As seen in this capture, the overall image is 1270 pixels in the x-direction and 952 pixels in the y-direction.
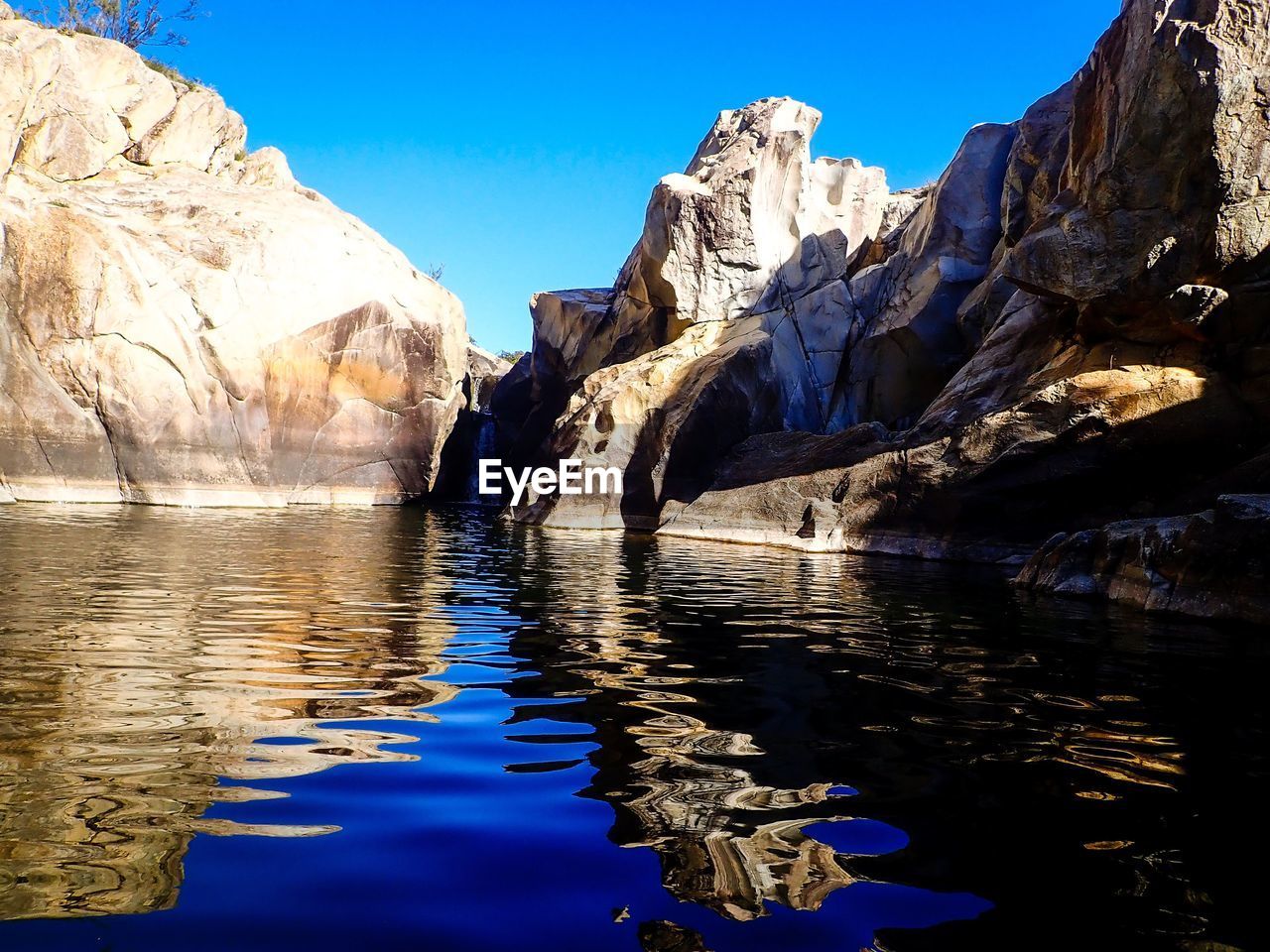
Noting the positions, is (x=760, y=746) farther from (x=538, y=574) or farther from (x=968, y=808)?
(x=538, y=574)

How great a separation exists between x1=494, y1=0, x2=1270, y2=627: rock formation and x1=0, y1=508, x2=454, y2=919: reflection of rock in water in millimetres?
7463

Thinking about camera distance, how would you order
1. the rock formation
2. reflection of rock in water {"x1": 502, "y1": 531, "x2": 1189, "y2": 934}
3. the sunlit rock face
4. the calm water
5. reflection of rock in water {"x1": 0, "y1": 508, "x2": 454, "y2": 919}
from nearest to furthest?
the calm water → reflection of rock in water {"x1": 0, "y1": 508, "x2": 454, "y2": 919} → reflection of rock in water {"x1": 502, "y1": 531, "x2": 1189, "y2": 934} → the rock formation → the sunlit rock face

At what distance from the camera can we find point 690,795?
Result: 2855mm

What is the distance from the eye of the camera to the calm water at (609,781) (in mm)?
2004

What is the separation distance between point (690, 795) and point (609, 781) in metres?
0.30

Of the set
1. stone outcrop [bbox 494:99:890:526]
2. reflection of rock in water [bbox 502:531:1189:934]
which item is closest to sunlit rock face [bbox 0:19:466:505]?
stone outcrop [bbox 494:99:890:526]

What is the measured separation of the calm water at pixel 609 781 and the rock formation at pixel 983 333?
5027mm

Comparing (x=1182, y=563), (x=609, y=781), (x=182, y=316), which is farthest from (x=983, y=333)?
(x=182, y=316)

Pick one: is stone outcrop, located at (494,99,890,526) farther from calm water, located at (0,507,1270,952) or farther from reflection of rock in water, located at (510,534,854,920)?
reflection of rock in water, located at (510,534,854,920)

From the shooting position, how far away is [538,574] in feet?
34.2

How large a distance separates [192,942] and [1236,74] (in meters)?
15.0

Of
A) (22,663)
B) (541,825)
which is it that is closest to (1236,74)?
(541,825)

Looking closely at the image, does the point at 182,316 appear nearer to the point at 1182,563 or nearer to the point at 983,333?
the point at 983,333

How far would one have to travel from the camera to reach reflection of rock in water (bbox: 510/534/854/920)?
222 cm
